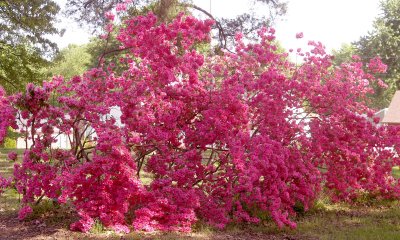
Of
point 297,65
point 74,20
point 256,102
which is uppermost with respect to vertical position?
point 74,20

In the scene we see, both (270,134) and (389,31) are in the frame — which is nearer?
(270,134)

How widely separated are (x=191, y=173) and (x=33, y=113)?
2.91 metres

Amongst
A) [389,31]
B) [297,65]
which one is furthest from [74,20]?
[389,31]

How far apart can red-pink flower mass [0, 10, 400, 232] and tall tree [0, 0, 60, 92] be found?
1290cm

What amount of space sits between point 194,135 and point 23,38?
16168 millimetres

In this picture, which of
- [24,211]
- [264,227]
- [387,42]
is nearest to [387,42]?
[387,42]

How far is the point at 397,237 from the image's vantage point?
7.83 m

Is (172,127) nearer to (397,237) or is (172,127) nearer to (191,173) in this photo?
(191,173)

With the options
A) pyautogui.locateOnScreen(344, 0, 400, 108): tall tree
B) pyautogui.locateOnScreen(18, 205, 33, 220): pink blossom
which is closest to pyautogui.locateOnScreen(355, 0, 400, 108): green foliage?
pyautogui.locateOnScreen(344, 0, 400, 108): tall tree

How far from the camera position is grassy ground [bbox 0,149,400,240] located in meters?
7.67

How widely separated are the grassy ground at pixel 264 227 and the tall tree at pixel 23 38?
12.1 metres

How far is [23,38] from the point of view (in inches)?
868

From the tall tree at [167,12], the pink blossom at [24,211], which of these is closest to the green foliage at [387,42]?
the tall tree at [167,12]

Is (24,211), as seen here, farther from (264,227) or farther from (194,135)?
(264,227)
